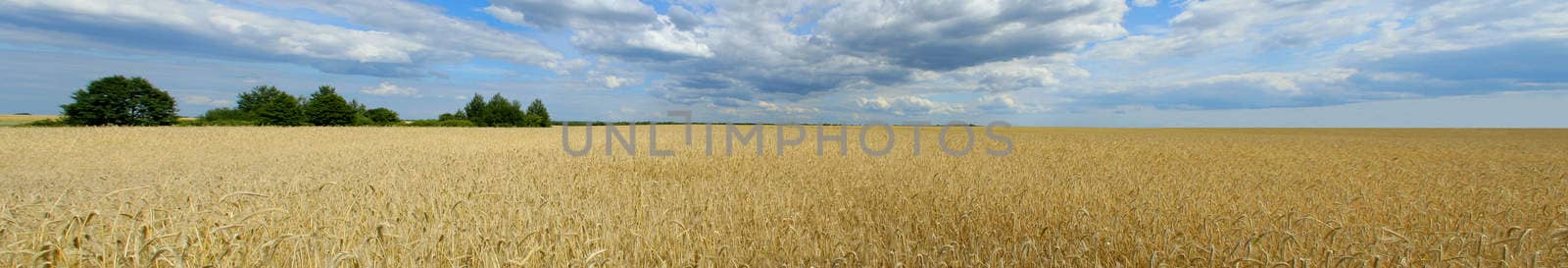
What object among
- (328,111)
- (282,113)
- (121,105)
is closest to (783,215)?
(121,105)

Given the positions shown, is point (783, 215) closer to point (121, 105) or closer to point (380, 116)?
point (121, 105)

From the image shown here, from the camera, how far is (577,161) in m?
8.96

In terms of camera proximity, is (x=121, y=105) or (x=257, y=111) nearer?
(x=121, y=105)

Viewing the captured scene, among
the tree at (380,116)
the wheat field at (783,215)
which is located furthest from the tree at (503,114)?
the wheat field at (783,215)

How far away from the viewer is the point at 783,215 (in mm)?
4438

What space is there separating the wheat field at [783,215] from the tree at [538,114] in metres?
62.9

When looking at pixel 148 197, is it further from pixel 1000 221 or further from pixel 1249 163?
pixel 1249 163

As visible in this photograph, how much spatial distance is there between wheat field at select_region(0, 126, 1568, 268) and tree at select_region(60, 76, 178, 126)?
34.0m

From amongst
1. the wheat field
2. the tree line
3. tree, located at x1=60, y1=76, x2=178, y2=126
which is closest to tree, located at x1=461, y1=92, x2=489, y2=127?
the tree line

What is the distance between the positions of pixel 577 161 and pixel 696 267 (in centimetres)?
664

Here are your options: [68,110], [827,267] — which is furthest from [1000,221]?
[68,110]

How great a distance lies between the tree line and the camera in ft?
102

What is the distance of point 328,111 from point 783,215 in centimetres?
5337

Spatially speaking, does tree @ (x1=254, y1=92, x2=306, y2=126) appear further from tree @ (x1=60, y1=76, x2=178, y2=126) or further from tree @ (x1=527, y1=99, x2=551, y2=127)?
tree @ (x1=527, y1=99, x2=551, y2=127)
